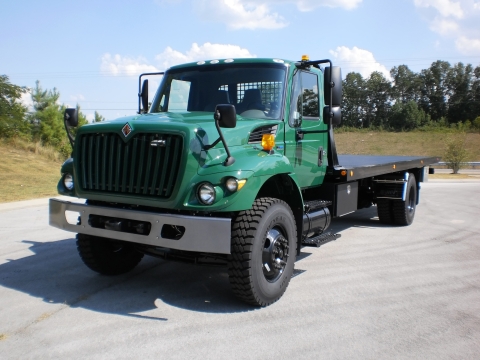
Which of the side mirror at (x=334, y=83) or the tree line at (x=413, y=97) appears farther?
the tree line at (x=413, y=97)

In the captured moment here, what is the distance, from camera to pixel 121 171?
456 cm

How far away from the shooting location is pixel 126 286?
5281 mm

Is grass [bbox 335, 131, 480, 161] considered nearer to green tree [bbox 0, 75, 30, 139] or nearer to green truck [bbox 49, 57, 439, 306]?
green tree [bbox 0, 75, 30, 139]

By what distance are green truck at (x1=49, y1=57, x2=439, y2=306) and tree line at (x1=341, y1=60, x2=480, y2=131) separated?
76.0 m

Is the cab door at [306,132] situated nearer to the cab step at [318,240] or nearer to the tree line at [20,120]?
the cab step at [318,240]

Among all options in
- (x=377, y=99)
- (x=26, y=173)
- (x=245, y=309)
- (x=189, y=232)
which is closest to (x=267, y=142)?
(x=189, y=232)

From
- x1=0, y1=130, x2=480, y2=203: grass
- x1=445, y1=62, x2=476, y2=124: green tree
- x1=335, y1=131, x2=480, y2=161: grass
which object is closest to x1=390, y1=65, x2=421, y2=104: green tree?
x1=445, y1=62, x2=476, y2=124: green tree

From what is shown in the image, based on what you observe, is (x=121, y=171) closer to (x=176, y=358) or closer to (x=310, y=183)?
(x=176, y=358)

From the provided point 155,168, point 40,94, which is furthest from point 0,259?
point 40,94

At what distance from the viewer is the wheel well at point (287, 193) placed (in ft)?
16.4

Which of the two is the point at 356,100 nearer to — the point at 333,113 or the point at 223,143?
the point at 333,113

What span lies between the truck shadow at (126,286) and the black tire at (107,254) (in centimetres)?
12

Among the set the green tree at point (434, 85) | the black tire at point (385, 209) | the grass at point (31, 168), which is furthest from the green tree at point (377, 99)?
the black tire at point (385, 209)

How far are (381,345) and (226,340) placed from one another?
A: 1.22 meters
